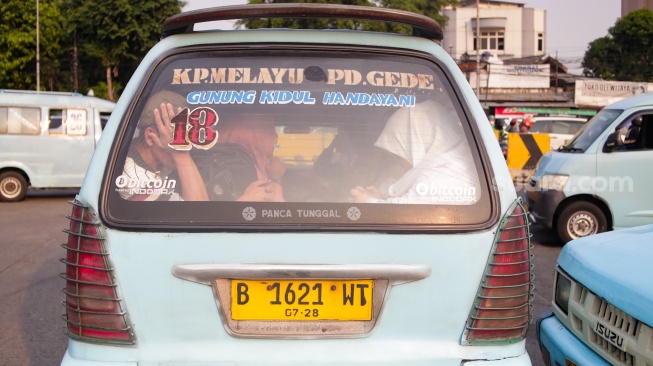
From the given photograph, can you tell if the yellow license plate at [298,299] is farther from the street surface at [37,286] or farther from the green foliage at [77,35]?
the green foliage at [77,35]

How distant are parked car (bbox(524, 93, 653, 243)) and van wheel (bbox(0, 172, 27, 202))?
10.3m

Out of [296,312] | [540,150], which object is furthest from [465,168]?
[540,150]

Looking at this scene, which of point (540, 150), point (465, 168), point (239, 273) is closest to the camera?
point (239, 273)

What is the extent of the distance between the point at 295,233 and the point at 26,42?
42838mm

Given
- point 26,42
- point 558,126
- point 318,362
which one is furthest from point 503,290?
point 26,42

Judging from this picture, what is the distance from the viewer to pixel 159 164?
243 cm

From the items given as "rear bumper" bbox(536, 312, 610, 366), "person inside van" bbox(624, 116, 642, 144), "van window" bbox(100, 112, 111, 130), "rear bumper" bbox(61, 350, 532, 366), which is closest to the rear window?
"rear bumper" bbox(61, 350, 532, 366)

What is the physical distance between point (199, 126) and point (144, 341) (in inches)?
28.8

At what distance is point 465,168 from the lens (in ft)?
7.99

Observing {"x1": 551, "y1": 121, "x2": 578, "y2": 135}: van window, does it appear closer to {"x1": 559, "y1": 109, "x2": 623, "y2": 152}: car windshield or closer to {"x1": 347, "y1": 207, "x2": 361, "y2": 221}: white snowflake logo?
{"x1": 559, "y1": 109, "x2": 623, "y2": 152}: car windshield

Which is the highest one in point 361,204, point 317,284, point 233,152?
point 233,152

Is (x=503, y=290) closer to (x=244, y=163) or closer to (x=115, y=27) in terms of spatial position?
(x=244, y=163)

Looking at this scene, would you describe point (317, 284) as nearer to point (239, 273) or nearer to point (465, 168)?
point (239, 273)

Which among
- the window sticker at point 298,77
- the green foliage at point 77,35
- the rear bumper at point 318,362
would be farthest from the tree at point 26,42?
the rear bumper at point 318,362
